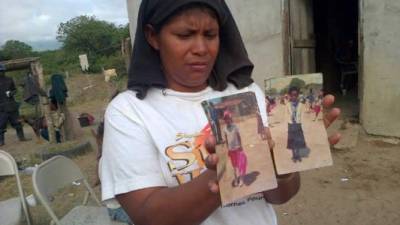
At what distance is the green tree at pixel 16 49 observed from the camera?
29906 millimetres

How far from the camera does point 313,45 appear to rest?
21.5ft

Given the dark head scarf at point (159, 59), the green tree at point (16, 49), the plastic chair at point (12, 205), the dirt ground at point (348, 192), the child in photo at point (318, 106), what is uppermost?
the green tree at point (16, 49)

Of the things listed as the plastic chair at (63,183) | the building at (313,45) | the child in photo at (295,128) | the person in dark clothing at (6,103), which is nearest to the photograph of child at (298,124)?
the child in photo at (295,128)

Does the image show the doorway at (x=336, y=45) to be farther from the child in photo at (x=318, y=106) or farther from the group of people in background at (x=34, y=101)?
the child in photo at (x=318, y=106)

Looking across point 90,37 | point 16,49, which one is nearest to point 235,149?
point 90,37

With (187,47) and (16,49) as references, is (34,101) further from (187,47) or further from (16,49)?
(16,49)

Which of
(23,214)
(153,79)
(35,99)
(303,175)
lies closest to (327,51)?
(303,175)

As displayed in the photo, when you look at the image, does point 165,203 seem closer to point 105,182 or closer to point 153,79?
point 105,182

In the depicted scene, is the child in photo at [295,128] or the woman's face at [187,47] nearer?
the child in photo at [295,128]

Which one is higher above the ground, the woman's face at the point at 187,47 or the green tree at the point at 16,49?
the green tree at the point at 16,49

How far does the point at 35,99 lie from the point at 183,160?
8.65 metres

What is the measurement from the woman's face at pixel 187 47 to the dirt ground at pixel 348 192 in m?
2.74

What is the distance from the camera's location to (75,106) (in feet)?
53.7

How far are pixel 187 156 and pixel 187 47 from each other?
0.30 m
